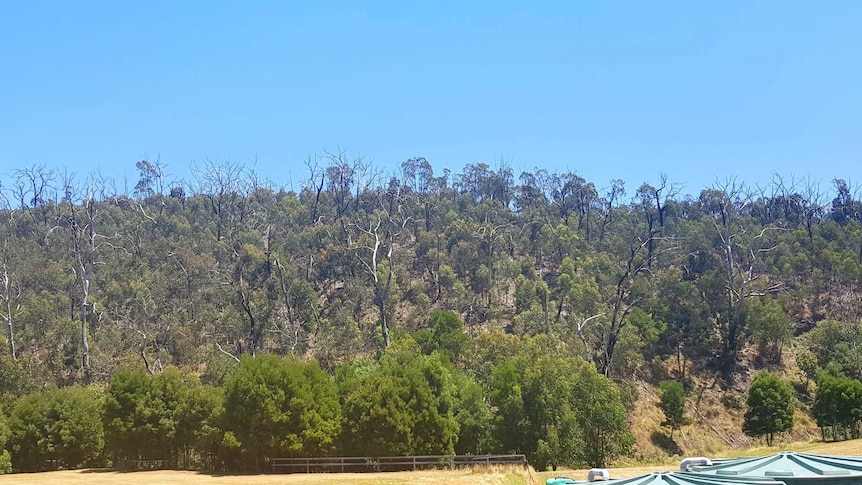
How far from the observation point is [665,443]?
66.5 meters

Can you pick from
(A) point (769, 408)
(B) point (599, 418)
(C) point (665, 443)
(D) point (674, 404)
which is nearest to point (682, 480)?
(B) point (599, 418)

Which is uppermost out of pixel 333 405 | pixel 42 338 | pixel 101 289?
pixel 101 289

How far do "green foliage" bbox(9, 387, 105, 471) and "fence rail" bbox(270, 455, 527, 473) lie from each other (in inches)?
576

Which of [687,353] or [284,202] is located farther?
[284,202]

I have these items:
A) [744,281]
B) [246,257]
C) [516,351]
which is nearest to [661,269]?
[744,281]

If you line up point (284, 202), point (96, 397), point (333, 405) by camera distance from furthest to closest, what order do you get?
point (284, 202)
point (96, 397)
point (333, 405)

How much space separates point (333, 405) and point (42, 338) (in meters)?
47.3

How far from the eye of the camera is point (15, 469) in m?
50.0

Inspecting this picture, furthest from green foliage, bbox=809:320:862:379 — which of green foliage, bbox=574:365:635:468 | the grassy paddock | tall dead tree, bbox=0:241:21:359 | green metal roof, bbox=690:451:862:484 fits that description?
tall dead tree, bbox=0:241:21:359

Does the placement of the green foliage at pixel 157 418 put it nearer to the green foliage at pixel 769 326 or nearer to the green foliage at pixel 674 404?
the green foliage at pixel 674 404

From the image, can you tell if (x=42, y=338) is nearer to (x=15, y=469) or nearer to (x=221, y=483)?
(x=15, y=469)

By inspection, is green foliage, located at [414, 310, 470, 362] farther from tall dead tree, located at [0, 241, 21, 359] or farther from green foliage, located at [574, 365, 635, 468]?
tall dead tree, located at [0, 241, 21, 359]

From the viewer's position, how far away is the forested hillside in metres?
64.9

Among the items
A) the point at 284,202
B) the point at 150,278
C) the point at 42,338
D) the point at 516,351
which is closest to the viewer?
the point at 516,351
